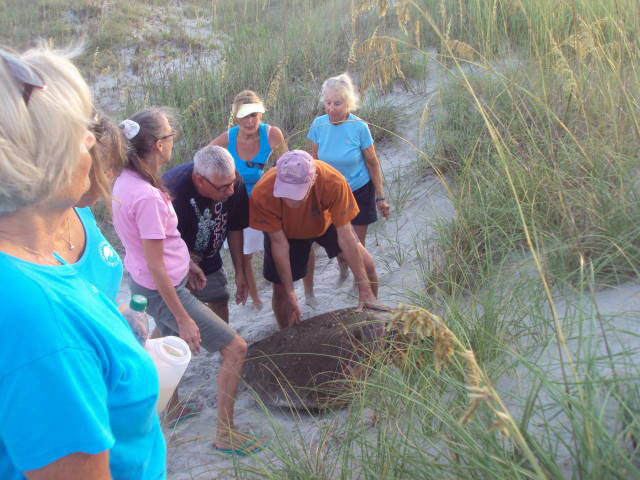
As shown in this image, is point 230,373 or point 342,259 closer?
point 230,373

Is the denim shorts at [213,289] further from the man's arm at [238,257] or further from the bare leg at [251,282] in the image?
the bare leg at [251,282]

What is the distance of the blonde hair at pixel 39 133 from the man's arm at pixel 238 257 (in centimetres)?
285

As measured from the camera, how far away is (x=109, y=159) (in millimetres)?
2287

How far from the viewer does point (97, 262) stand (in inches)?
64.7

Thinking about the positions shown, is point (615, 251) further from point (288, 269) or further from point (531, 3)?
point (531, 3)

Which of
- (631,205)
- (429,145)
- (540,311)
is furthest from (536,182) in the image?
(429,145)

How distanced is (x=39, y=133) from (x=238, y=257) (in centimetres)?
311

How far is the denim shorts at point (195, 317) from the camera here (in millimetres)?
3262

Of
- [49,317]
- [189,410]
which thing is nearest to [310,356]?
[189,410]

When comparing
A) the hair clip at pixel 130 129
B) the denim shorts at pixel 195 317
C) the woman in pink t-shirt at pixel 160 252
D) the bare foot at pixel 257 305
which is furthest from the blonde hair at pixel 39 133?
the bare foot at pixel 257 305

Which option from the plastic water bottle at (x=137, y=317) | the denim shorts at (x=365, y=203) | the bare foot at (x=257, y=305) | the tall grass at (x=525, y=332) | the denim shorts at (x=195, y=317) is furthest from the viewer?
the bare foot at (x=257, y=305)

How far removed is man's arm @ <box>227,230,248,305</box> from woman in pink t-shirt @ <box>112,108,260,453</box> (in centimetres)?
80

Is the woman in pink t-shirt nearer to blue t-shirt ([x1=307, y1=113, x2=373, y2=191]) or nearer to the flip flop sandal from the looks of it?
the flip flop sandal

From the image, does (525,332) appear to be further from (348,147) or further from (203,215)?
(348,147)
